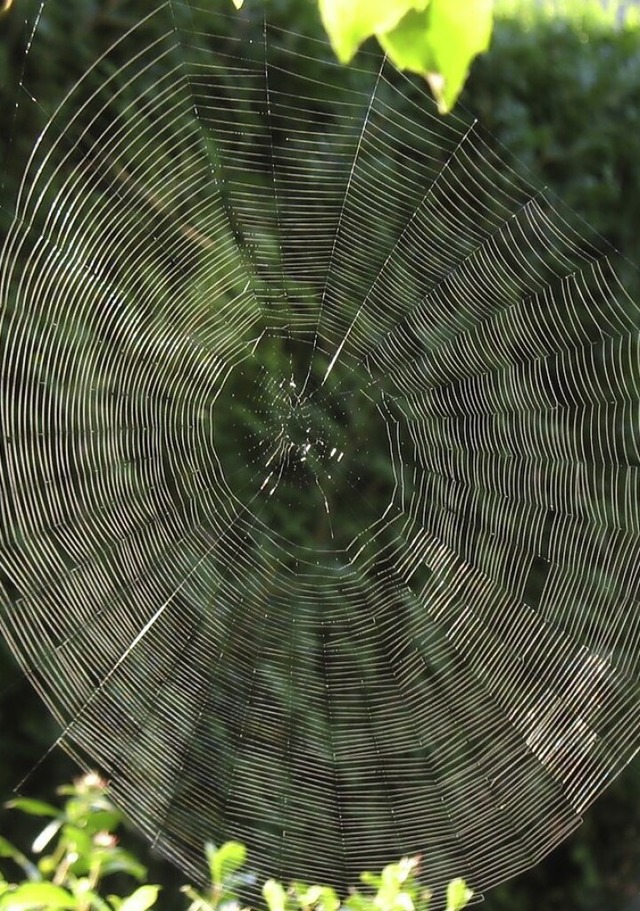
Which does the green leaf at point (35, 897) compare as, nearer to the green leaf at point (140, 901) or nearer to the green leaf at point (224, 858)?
the green leaf at point (140, 901)

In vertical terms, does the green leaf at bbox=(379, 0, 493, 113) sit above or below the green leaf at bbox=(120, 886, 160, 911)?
above

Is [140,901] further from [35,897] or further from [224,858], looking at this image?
[224,858]

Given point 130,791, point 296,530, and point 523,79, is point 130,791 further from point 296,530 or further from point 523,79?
point 523,79

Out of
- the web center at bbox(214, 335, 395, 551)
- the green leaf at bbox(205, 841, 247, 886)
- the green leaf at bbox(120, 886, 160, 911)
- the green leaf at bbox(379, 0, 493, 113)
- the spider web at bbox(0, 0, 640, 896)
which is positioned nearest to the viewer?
Result: the green leaf at bbox(379, 0, 493, 113)

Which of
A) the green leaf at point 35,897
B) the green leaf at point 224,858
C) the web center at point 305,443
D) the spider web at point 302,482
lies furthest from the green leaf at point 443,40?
the web center at point 305,443

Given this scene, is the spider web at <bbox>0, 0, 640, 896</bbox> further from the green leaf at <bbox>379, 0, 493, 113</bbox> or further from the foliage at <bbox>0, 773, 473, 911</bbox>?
the green leaf at <bbox>379, 0, 493, 113</bbox>

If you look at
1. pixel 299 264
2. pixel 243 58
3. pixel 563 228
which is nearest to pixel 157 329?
pixel 299 264

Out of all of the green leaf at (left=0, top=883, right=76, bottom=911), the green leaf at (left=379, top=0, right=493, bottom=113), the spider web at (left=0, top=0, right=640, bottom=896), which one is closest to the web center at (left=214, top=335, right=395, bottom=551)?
the spider web at (left=0, top=0, right=640, bottom=896)
